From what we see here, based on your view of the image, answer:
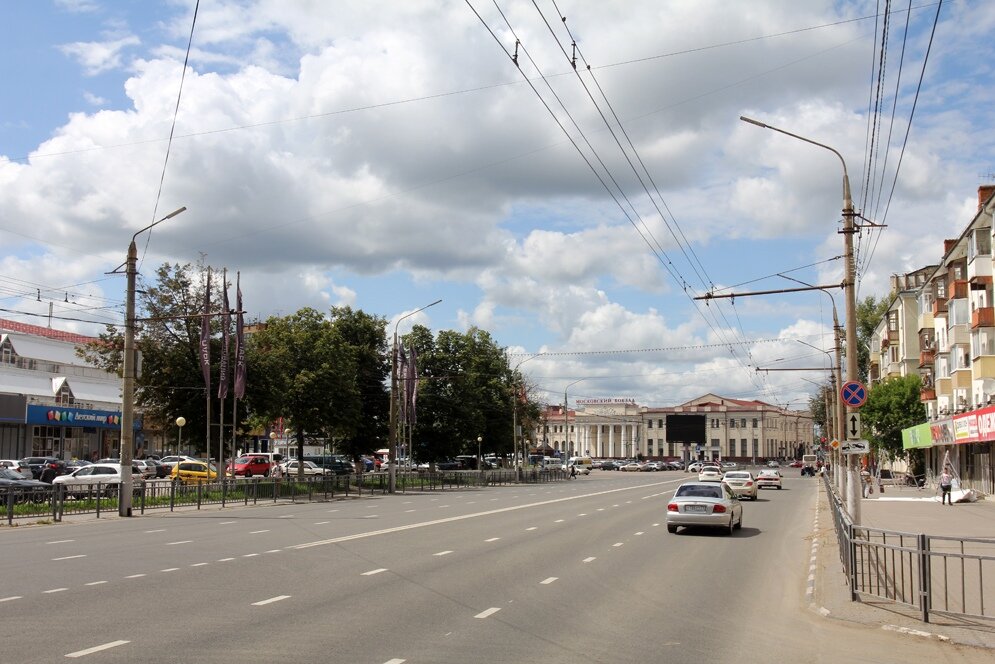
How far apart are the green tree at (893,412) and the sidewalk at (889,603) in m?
29.1

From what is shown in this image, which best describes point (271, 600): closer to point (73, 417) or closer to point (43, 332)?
point (73, 417)

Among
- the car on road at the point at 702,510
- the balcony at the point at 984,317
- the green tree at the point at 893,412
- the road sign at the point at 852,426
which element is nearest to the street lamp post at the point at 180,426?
the car on road at the point at 702,510

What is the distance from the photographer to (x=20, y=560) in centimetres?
1706

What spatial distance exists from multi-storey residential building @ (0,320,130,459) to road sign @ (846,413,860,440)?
176 feet

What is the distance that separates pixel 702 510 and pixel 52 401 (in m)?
55.7

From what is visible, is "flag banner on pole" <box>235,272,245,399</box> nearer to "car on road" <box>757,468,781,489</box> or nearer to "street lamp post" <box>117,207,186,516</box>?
"street lamp post" <box>117,207,186,516</box>

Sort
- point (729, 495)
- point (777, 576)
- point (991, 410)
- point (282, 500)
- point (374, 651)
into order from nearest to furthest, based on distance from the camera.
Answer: point (374, 651) < point (777, 576) < point (729, 495) < point (991, 410) < point (282, 500)

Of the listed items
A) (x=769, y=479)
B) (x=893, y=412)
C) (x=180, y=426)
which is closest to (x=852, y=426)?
(x=180, y=426)

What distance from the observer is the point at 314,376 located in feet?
170

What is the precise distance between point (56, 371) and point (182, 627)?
224 ft

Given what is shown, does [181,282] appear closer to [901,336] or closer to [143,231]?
[143,231]

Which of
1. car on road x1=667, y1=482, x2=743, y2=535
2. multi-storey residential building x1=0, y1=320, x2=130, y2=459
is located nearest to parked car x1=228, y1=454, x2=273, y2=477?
multi-storey residential building x1=0, y1=320, x2=130, y2=459

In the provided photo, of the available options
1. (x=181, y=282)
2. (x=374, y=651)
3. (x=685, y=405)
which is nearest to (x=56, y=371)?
(x=181, y=282)

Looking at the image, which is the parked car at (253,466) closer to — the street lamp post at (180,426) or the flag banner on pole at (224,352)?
the street lamp post at (180,426)
